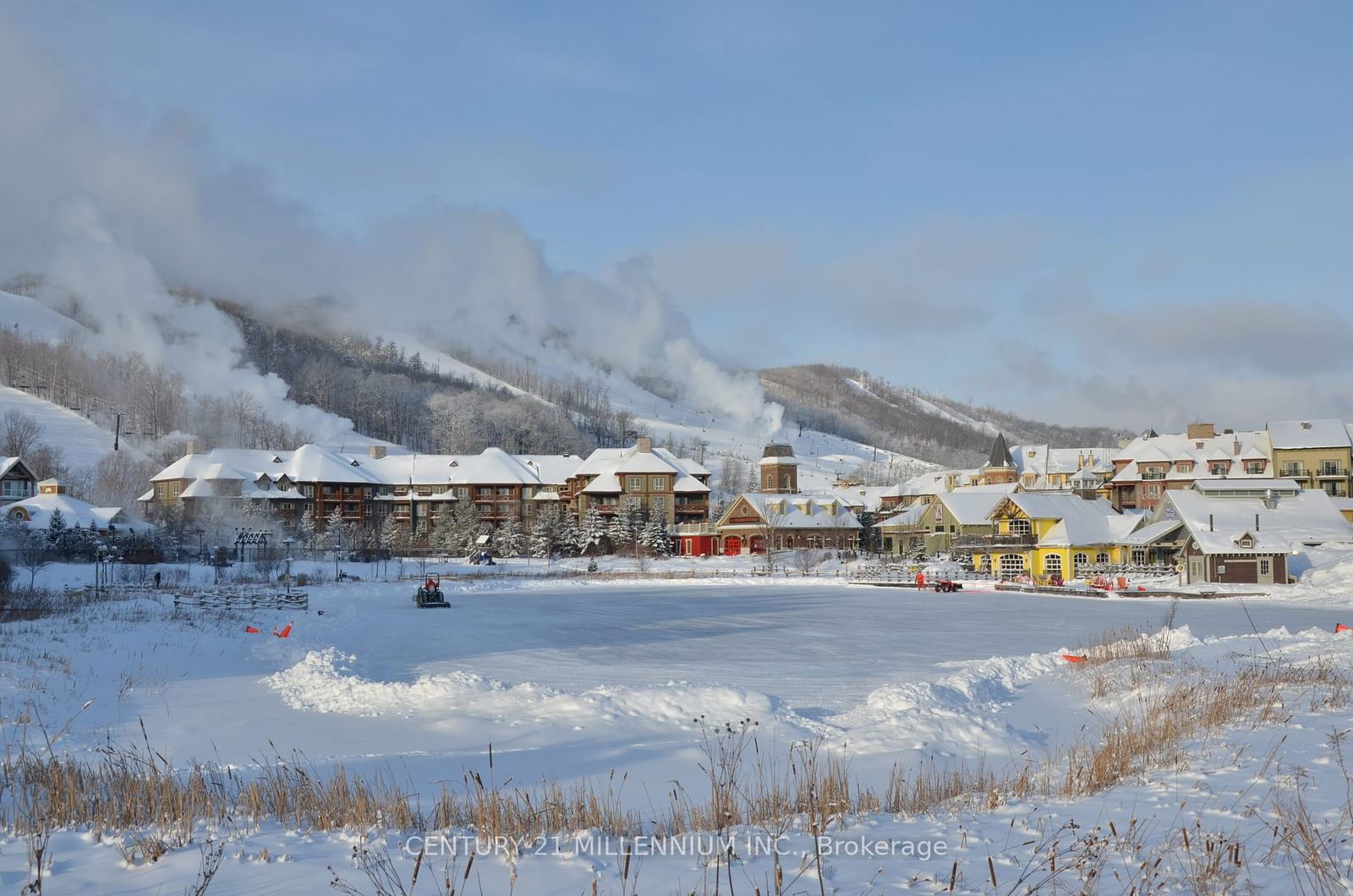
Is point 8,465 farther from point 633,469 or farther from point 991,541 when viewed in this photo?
point 991,541

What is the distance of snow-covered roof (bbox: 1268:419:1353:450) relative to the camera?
79.8 m

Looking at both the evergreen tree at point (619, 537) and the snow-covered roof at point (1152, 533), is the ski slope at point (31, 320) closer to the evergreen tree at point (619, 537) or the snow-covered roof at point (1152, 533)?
the evergreen tree at point (619, 537)

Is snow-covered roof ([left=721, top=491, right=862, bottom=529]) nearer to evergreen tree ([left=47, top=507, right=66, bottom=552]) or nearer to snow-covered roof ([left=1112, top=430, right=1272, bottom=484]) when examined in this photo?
snow-covered roof ([left=1112, top=430, right=1272, bottom=484])

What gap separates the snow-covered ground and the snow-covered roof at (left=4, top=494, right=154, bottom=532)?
36516 millimetres

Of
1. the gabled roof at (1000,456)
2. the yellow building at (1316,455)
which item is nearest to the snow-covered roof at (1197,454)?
the yellow building at (1316,455)

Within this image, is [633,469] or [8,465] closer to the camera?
[8,465]

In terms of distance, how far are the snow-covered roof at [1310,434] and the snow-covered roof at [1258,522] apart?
30376 mm

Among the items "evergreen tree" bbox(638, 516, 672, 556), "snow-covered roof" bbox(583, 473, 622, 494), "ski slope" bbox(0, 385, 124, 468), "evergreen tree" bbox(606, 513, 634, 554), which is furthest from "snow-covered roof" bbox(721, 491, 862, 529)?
"ski slope" bbox(0, 385, 124, 468)

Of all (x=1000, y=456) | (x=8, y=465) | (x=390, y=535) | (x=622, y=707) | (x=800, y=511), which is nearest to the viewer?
(x=622, y=707)

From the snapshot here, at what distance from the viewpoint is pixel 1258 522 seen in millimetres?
49250

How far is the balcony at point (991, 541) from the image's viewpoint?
198 feet

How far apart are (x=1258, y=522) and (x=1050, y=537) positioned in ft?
38.9

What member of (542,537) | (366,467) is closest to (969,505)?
(542,537)

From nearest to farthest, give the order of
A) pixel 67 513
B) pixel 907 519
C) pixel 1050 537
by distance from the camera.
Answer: pixel 1050 537, pixel 67 513, pixel 907 519
